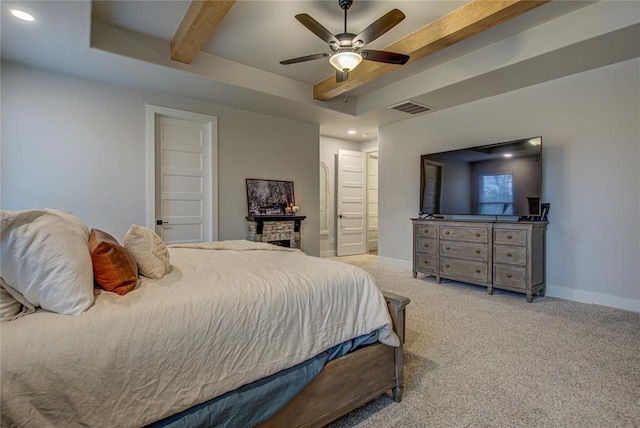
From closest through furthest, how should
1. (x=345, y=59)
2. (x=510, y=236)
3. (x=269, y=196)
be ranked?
(x=345, y=59) → (x=510, y=236) → (x=269, y=196)

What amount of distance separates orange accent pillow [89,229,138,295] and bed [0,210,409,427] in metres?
0.02

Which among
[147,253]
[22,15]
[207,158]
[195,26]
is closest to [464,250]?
[147,253]

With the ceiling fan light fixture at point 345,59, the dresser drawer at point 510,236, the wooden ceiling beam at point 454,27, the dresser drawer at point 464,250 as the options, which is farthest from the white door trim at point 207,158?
the dresser drawer at point 510,236

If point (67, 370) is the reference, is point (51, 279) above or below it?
above

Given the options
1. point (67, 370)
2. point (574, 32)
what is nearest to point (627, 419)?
point (67, 370)

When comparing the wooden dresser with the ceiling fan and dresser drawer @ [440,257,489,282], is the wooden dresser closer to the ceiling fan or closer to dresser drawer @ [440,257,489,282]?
dresser drawer @ [440,257,489,282]

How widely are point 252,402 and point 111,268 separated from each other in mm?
815

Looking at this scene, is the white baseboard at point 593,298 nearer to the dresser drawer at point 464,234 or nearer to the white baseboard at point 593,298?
the white baseboard at point 593,298

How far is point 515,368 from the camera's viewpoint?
207 cm

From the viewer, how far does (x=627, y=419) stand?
160 cm

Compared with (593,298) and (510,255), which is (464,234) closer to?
(510,255)

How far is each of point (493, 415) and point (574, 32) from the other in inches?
131

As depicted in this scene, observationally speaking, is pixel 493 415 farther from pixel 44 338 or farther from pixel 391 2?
pixel 391 2

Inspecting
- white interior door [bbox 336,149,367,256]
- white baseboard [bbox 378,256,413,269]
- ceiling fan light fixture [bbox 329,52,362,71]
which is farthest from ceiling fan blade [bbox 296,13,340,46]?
white interior door [bbox 336,149,367,256]
